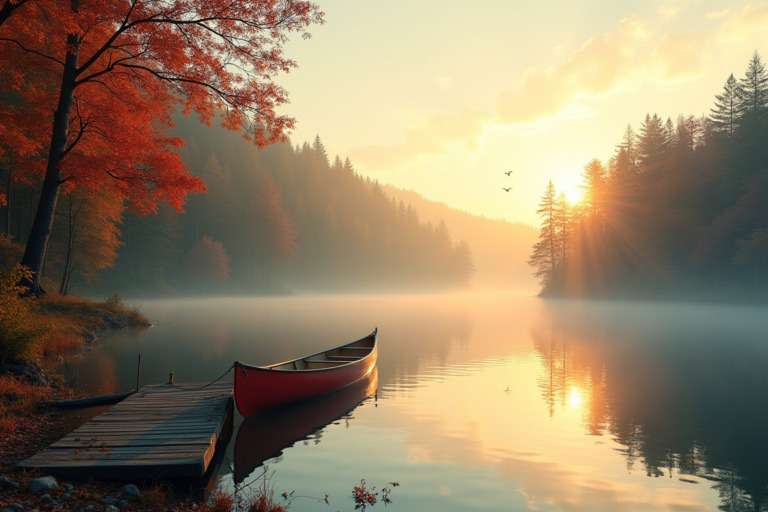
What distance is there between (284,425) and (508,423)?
5772 mm

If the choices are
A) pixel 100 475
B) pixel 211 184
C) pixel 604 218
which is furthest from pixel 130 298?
pixel 604 218

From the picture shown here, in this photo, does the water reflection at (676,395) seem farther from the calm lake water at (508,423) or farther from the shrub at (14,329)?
the shrub at (14,329)

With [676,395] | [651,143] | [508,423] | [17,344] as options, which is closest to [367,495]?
[508,423]

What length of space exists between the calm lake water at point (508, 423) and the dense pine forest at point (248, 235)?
13778 mm

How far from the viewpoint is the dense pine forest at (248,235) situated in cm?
3716

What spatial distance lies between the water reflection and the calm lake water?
0.06m

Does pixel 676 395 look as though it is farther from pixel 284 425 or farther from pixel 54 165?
pixel 54 165

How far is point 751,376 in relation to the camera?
18.6 metres

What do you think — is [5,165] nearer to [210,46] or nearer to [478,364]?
[210,46]

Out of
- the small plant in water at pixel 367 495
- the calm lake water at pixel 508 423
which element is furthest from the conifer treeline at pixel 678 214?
the small plant in water at pixel 367 495

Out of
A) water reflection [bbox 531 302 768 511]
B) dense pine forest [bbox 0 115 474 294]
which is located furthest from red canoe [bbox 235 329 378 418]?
dense pine forest [bbox 0 115 474 294]

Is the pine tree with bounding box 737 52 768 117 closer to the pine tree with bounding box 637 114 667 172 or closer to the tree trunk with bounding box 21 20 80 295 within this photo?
the pine tree with bounding box 637 114 667 172

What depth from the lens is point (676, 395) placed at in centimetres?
1585

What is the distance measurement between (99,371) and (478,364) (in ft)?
48.4
